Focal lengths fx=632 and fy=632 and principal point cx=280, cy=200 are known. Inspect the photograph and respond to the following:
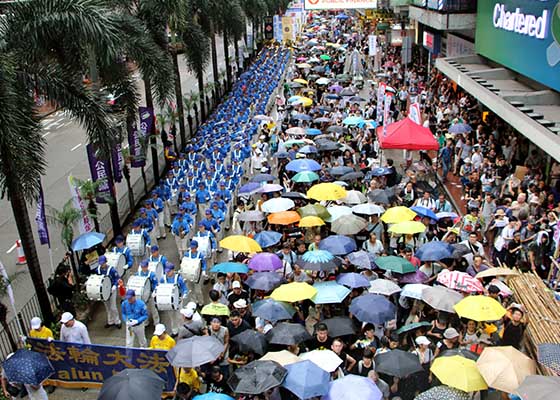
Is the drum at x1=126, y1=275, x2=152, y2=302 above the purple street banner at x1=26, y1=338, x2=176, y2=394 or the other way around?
above

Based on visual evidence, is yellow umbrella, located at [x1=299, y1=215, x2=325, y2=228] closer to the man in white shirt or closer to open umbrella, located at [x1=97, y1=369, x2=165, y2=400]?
the man in white shirt

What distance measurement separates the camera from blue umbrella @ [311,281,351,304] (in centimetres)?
977

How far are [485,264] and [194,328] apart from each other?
17.4ft

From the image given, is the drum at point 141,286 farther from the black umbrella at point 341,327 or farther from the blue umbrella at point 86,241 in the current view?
the black umbrella at point 341,327

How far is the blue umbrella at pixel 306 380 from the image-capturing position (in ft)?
23.5

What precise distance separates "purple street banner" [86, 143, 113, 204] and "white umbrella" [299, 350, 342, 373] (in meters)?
9.40

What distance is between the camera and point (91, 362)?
9828 mm

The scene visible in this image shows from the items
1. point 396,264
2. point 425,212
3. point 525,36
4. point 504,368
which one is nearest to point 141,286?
point 396,264

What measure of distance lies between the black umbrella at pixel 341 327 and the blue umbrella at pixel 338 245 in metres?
2.49

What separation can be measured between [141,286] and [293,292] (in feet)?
10.1

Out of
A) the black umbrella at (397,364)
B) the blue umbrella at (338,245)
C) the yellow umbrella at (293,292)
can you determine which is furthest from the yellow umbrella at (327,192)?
the black umbrella at (397,364)

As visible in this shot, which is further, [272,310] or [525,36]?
[525,36]

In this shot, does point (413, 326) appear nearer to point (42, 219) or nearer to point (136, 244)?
point (136, 244)

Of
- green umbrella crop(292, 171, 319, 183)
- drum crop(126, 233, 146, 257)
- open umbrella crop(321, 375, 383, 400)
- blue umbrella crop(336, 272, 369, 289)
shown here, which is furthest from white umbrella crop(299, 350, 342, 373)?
green umbrella crop(292, 171, 319, 183)
